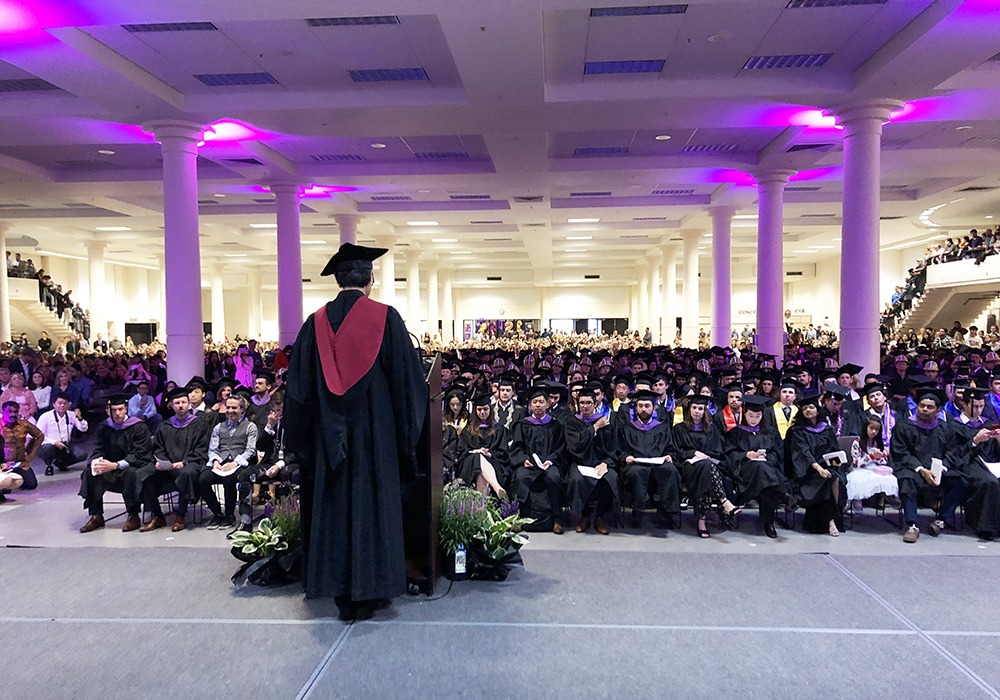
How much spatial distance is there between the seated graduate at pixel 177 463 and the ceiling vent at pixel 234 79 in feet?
16.0

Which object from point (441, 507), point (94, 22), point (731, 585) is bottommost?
point (731, 585)

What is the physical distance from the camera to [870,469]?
260 inches

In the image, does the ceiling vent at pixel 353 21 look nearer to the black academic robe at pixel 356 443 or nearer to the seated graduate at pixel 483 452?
the seated graduate at pixel 483 452

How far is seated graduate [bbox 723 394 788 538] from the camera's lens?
630 centimetres

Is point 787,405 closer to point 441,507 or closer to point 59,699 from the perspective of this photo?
point 441,507

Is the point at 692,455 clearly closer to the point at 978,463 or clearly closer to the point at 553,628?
the point at 978,463

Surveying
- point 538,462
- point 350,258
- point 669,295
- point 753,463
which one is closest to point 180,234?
point 538,462

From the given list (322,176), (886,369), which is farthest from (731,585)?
(322,176)

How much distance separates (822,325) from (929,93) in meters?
28.9

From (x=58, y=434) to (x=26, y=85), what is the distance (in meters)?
4.96

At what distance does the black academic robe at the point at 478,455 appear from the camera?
265 inches

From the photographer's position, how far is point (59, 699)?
342cm

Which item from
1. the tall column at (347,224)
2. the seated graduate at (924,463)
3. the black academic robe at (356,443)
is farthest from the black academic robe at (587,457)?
the tall column at (347,224)

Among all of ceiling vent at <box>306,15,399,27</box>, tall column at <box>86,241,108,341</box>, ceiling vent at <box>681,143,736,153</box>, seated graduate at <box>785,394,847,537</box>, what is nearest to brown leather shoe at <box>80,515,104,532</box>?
ceiling vent at <box>306,15,399,27</box>
